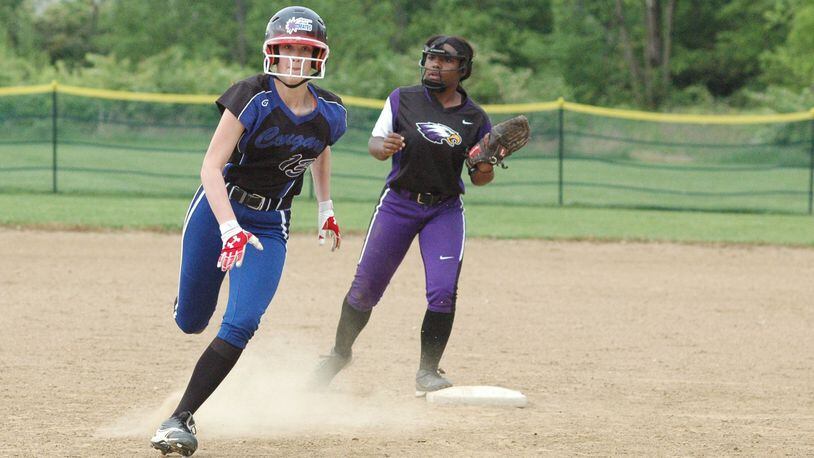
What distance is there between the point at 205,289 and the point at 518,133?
1916 mm

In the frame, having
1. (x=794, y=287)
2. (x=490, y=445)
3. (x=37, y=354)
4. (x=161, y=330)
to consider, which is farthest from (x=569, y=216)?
(x=490, y=445)

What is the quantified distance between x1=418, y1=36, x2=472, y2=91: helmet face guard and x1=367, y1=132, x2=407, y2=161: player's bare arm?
377mm

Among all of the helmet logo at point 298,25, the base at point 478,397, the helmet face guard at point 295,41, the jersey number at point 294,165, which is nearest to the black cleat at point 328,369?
the base at point 478,397

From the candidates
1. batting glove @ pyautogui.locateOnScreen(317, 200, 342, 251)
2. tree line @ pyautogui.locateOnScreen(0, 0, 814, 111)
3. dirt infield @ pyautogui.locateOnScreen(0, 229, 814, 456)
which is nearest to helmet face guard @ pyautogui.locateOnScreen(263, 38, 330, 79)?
batting glove @ pyautogui.locateOnScreen(317, 200, 342, 251)

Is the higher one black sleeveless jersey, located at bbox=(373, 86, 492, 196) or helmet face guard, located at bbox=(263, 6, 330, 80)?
helmet face guard, located at bbox=(263, 6, 330, 80)

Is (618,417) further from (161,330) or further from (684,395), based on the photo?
(161,330)

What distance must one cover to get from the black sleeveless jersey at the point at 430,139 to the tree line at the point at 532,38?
30.2 meters

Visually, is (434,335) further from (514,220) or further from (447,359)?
(514,220)

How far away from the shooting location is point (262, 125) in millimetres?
5047

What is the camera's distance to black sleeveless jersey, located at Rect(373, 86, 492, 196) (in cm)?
636

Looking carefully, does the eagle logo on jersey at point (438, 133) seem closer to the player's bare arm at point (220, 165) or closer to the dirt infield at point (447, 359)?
the dirt infield at point (447, 359)

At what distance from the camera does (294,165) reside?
5.28 metres

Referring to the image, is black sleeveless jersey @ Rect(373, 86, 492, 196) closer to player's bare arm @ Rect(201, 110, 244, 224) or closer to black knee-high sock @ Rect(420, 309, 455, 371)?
black knee-high sock @ Rect(420, 309, 455, 371)

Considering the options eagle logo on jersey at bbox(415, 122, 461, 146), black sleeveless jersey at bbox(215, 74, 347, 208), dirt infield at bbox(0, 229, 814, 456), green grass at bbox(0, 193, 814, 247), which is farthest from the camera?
green grass at bbox(0, 193, 814, 247)
